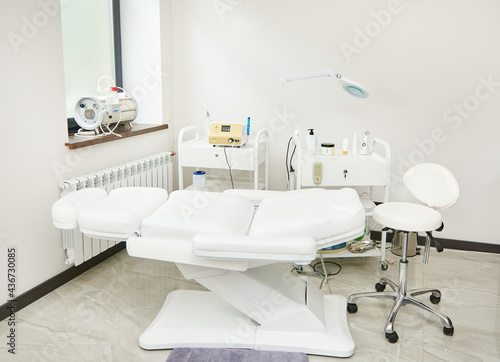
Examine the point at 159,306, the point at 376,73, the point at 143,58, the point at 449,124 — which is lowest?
the point at 159,306

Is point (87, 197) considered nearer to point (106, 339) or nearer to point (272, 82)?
point (106, 339)

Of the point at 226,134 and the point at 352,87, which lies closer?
the point at 352,87

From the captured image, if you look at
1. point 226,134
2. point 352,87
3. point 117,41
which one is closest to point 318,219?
point 352,87

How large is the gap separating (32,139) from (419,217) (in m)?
1.98

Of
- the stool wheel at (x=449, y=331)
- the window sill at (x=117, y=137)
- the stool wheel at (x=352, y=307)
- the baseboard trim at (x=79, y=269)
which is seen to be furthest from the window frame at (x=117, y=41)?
the stool wheel at (x=449, y=331)

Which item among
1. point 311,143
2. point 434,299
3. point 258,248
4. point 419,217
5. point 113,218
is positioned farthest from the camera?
point 311,143

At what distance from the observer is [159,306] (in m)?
2.41

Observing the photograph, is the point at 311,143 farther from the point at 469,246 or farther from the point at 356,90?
the point at 469,246

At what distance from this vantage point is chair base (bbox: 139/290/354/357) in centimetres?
198

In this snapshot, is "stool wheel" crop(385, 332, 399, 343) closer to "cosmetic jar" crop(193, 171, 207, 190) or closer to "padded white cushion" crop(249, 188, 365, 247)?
"padded white cushion" crop(249, 188, 365, 247)

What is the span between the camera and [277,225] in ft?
6.09

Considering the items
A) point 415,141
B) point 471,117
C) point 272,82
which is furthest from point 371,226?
point 272,82

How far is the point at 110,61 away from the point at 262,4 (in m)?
1.24

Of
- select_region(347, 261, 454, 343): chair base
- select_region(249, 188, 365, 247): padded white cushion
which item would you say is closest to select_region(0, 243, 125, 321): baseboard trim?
select_region(249, 188, 365, 247): padded white cushion
